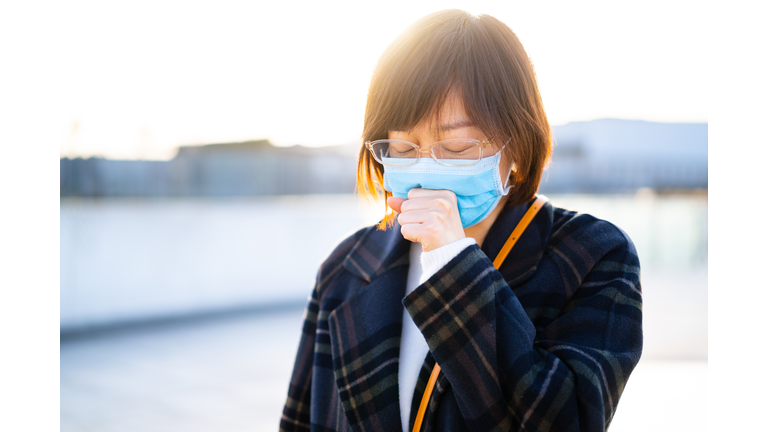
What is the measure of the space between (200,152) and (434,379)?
652cm

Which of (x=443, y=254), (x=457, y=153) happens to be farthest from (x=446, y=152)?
(x=443, y=254)

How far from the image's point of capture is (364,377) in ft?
4.12

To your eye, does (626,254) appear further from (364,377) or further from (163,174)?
(163,174)

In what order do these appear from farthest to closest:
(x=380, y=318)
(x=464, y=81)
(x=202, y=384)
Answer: (x=202, y=384) → (x=380, y=318) → (x=464, y=81)

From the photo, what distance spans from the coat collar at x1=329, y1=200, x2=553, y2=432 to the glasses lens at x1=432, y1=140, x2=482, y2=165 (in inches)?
8.8

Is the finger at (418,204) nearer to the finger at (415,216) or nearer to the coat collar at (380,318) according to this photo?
the finger at (415,216)

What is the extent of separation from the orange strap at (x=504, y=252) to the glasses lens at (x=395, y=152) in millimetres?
319

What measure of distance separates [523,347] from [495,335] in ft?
0.19

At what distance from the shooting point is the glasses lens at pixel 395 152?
119 cm

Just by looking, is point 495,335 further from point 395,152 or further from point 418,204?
point 395,152

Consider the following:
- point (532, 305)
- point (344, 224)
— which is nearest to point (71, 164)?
point (344, 224)

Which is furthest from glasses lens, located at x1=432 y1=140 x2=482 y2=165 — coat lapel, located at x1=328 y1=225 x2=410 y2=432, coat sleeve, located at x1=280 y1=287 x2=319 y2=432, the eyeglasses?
coat sleeve, located at x1=280 y1=287 x2=319 y2=432

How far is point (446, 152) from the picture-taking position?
3.82 ft

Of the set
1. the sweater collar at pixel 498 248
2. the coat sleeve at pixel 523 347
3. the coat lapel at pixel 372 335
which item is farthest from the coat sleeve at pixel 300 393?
the coat sleeve at pixel 523 347
